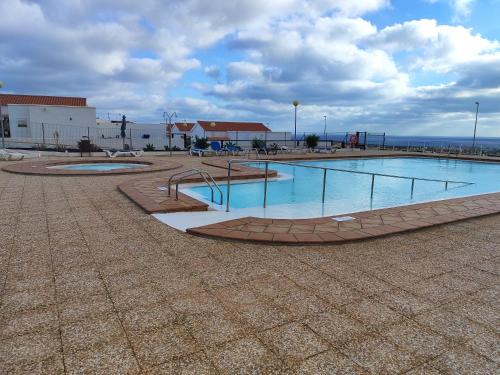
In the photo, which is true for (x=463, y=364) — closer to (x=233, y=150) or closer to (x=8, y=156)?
(x=8, y=156)

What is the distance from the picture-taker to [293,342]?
2049mm

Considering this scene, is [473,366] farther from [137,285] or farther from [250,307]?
[137,285]

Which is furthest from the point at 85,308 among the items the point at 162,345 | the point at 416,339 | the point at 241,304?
the point at 416,339

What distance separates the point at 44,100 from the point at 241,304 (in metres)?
36.1

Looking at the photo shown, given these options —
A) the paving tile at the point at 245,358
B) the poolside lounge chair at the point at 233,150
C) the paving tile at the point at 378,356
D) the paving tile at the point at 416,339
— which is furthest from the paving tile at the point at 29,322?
the poolside lounge chair at the point at 233,150

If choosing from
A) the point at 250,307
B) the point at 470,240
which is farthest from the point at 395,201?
the point at 250,307

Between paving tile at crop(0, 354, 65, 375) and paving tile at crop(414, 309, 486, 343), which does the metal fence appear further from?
paving tile at crop(414, 309, 486, 343)

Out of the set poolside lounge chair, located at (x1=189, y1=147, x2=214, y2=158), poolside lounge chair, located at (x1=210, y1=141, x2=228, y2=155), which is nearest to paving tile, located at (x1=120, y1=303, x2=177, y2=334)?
poolside lounge chair, located at (x1=189, y1=147, x2=214, y2=158)

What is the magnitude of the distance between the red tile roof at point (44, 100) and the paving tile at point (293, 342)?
33.9m

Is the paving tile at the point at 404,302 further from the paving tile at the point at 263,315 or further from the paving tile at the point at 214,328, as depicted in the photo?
the paving tile at the point at 214,328

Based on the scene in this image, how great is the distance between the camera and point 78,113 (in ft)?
94.9

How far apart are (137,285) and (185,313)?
24.5 inches

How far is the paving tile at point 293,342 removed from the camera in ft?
6.36

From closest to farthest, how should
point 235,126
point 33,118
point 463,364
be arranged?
point 463,364 → point 33,118 → point 235,126
